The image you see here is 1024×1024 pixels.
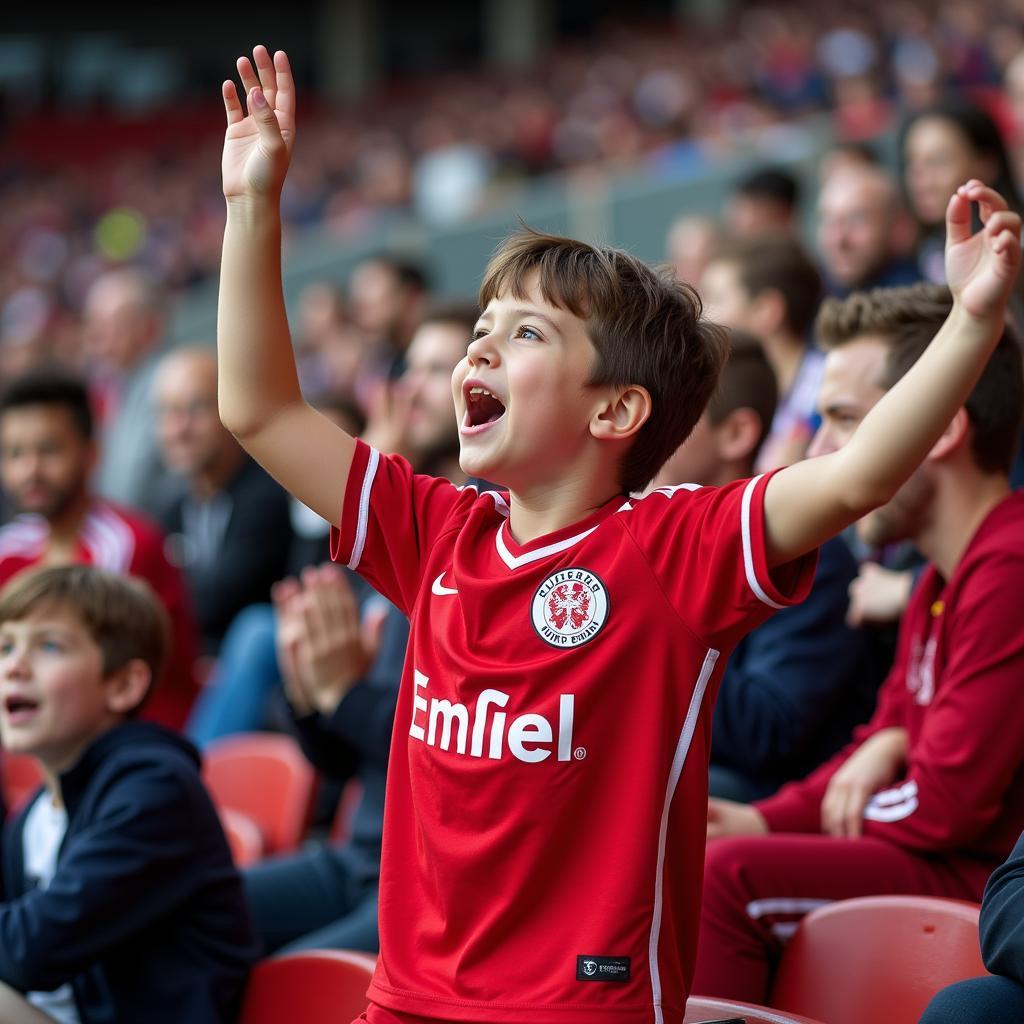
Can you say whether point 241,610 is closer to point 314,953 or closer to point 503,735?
point 314,953

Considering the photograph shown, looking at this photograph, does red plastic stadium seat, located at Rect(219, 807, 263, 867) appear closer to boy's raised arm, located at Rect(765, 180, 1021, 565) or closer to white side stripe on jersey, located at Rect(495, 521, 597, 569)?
white side stripe on jersey, located at Rect(495, 521, 597, 569)

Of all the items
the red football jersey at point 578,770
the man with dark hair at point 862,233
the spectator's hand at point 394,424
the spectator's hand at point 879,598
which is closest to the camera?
the red football jersey at point 578,770

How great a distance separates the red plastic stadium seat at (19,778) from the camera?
11.8 ft

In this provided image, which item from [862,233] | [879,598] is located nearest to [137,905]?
[879,598]

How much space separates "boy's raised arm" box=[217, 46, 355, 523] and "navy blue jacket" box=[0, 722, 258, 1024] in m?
0.74

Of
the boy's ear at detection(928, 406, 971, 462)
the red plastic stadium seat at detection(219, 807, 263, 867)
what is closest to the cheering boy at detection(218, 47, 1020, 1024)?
the boy's ear at detection(928, 406, 971, 462)

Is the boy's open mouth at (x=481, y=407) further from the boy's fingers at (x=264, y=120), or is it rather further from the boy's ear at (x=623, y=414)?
the boy's fingers at (x=264, y=120)

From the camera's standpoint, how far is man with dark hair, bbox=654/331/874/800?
7.82 ft

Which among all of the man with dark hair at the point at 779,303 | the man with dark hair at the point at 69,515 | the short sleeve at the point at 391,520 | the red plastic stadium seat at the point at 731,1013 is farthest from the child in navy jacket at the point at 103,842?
the man with dark hair at the point at 779,303

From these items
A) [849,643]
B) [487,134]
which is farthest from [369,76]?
[849,643]

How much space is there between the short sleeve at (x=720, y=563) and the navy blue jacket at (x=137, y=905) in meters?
0.99

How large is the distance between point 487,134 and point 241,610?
9.76 meters

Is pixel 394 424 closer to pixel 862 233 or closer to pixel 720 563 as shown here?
pixel 862 233

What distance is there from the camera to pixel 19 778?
12.0 ft
